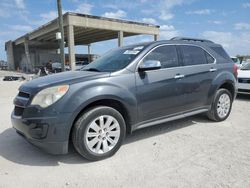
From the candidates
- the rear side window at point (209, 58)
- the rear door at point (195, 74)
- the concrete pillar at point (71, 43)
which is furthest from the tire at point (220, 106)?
the concrete pillar at point (71, 43)

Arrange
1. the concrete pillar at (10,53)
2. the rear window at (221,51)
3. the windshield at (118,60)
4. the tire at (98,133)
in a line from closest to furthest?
1. the tire at (98,133)
2. the windshield at (118,60)
3. the rear window at (221,51)
4. the concrete pillar at (10,53)

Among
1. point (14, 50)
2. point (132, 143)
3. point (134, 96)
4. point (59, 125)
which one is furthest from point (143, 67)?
point (14, 50)

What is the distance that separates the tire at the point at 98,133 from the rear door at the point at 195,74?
153 centimetres

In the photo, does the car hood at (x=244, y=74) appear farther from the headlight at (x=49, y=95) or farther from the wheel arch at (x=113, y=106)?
the headlight at (x=49, y=95)

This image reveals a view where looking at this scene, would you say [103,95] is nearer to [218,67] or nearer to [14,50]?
[218,67]

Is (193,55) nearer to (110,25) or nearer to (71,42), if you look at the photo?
(71,42)

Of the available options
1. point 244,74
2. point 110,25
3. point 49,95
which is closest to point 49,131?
point 49,95

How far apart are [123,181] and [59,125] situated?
42.4 inches

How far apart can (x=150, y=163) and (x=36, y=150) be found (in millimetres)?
1853

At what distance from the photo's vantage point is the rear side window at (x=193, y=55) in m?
4.63

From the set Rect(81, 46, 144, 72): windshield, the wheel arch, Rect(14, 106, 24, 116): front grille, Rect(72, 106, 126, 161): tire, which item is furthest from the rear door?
Rect(14, 106, 24, 116): front grille

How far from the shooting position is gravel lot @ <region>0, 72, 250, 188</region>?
2.94 m

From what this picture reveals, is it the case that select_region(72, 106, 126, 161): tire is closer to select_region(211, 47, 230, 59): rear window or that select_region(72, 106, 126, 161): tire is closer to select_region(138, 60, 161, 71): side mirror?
select_region(138, 60, 161, 71): side mirror

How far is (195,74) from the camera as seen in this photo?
4641mm
